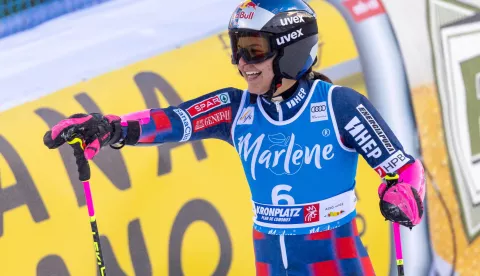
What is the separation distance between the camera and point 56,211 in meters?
3.49

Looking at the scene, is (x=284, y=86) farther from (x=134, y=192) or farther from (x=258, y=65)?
(x=134, y=192)

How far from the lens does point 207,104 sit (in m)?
2.95

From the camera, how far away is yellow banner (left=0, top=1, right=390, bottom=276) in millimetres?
3453

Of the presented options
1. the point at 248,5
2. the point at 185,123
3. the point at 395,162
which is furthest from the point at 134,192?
the point at 395,162

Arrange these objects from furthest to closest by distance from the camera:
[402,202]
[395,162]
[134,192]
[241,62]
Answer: [134,192] → [241,62] → [395,162] → [402,202]

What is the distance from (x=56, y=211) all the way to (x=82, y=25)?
970mm

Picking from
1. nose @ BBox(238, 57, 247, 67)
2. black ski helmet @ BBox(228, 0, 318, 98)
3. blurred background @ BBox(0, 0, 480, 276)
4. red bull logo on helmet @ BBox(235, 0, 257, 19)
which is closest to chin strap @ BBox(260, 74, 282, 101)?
black ski helmet @ BBox(228, 0, 318, 98)

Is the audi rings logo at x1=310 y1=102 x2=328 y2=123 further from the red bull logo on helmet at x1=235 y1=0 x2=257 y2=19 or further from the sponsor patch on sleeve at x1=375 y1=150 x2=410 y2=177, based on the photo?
the red bull logo on helmet at x1=235 y1=0 x2=257 y2=19

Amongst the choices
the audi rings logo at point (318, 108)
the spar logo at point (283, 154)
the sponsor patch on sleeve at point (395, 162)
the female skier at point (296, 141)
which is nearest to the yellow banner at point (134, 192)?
the female skier at point (296, 141)

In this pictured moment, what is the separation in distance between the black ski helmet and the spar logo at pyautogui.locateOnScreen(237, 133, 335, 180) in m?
0.15

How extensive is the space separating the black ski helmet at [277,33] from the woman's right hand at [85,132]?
476mm

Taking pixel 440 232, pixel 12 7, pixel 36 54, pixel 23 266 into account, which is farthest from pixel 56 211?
pixel 440 232

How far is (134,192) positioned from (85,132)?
1.04 metres

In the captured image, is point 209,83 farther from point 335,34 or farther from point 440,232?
point 440,232
